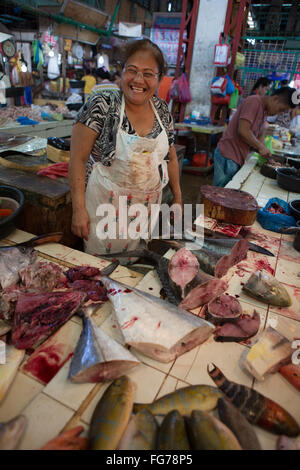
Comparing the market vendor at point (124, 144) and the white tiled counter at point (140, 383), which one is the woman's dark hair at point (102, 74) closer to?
the market vendor at point (124, 144)

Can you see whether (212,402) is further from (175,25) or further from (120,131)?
(175,25)

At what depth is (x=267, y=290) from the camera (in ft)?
5.70

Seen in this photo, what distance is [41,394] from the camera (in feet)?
3.68

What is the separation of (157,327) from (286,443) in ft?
2.09

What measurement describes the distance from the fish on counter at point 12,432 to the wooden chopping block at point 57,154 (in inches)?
118

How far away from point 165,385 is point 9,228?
163 centimetres

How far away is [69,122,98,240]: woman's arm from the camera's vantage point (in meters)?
2.09

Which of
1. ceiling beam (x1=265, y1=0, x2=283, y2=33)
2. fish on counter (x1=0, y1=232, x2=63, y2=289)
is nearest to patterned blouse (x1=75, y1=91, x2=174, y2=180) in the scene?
fish on counter (x1=0, y1=232, x2=63, y2=289)

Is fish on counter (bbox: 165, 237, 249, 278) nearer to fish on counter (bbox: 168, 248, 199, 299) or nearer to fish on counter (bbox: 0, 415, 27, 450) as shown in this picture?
fish on counter (bbox: 168, 248, 199, 299)

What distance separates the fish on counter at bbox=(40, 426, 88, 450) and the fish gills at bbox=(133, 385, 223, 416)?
215 millimetres

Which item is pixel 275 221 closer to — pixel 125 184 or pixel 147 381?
pixel 125 184

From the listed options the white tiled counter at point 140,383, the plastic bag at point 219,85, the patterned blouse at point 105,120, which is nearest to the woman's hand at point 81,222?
the patterned blouse at point 105,120

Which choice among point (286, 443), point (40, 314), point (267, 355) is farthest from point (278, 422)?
point (40, 314)

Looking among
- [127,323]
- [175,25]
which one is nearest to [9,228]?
[127,323]
